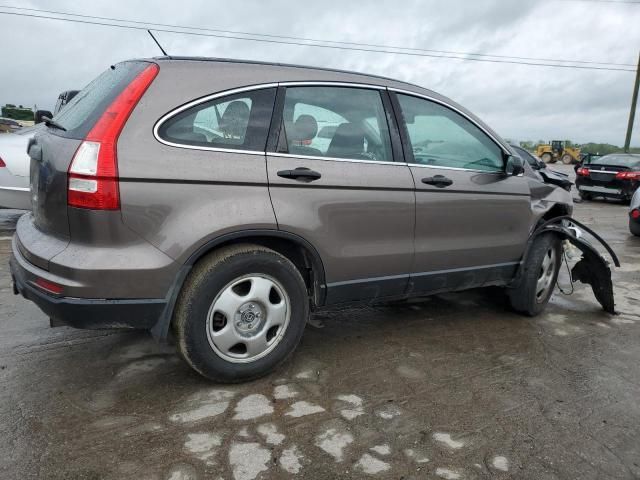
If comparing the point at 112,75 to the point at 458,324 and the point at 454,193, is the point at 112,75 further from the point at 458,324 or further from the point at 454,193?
the point at 458,324

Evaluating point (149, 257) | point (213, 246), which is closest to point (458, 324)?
point (213, 246)

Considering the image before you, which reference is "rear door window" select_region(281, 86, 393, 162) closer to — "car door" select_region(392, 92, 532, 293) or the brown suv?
the brown suv

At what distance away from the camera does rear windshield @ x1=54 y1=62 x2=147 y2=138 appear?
104 inches

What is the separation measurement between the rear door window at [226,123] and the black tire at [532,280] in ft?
8.51

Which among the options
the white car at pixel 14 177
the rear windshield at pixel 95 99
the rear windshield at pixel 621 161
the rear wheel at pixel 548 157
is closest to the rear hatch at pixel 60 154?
the rear windshield at pixel 95 99

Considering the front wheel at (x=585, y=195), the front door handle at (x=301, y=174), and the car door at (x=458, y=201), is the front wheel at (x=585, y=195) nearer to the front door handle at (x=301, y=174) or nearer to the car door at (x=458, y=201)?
the car door at (x=458, y=201)

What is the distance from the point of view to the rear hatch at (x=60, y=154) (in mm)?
2549

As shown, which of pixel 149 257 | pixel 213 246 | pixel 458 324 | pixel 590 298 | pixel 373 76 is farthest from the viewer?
pixel 590 298

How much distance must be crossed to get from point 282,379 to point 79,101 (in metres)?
2.01

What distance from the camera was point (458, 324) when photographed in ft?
14.0

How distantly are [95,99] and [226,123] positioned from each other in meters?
0.70

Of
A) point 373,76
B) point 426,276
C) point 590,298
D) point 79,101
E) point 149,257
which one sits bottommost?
point 590,298

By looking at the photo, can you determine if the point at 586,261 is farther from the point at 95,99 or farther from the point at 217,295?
the point at 95,99

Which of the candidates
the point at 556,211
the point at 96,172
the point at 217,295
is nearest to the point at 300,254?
the point at 217,295
